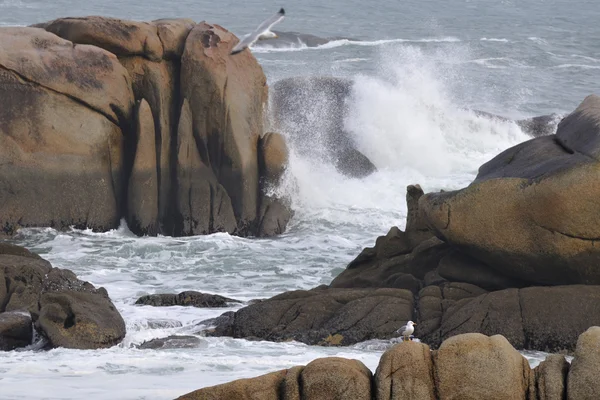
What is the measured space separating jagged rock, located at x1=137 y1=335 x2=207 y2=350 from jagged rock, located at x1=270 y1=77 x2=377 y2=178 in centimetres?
1090

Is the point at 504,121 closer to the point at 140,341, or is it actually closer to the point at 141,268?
the point at 141,268

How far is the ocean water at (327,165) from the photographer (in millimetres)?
16438

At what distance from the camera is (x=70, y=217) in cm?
2462

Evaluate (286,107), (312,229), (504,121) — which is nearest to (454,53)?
(504,121)

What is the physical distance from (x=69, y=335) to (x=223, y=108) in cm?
928

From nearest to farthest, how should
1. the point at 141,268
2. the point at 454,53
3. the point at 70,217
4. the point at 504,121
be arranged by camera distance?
the point at 141,268
the point at 70,217
the point at 504,121
the point at 454,53

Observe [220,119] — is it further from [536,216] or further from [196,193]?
[536,216]

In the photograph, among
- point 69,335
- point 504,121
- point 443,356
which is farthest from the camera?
point 504,121

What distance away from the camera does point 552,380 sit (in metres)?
12.2

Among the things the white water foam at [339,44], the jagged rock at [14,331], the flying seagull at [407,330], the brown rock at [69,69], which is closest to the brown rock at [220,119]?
the brown rock at [69,69]

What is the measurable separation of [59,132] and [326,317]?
8320 millimetres

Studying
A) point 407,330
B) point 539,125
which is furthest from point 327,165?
point 407,330

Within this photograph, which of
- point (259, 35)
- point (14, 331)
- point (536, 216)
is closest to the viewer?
point (259, 35)

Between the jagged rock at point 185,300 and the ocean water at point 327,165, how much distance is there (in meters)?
0.24
